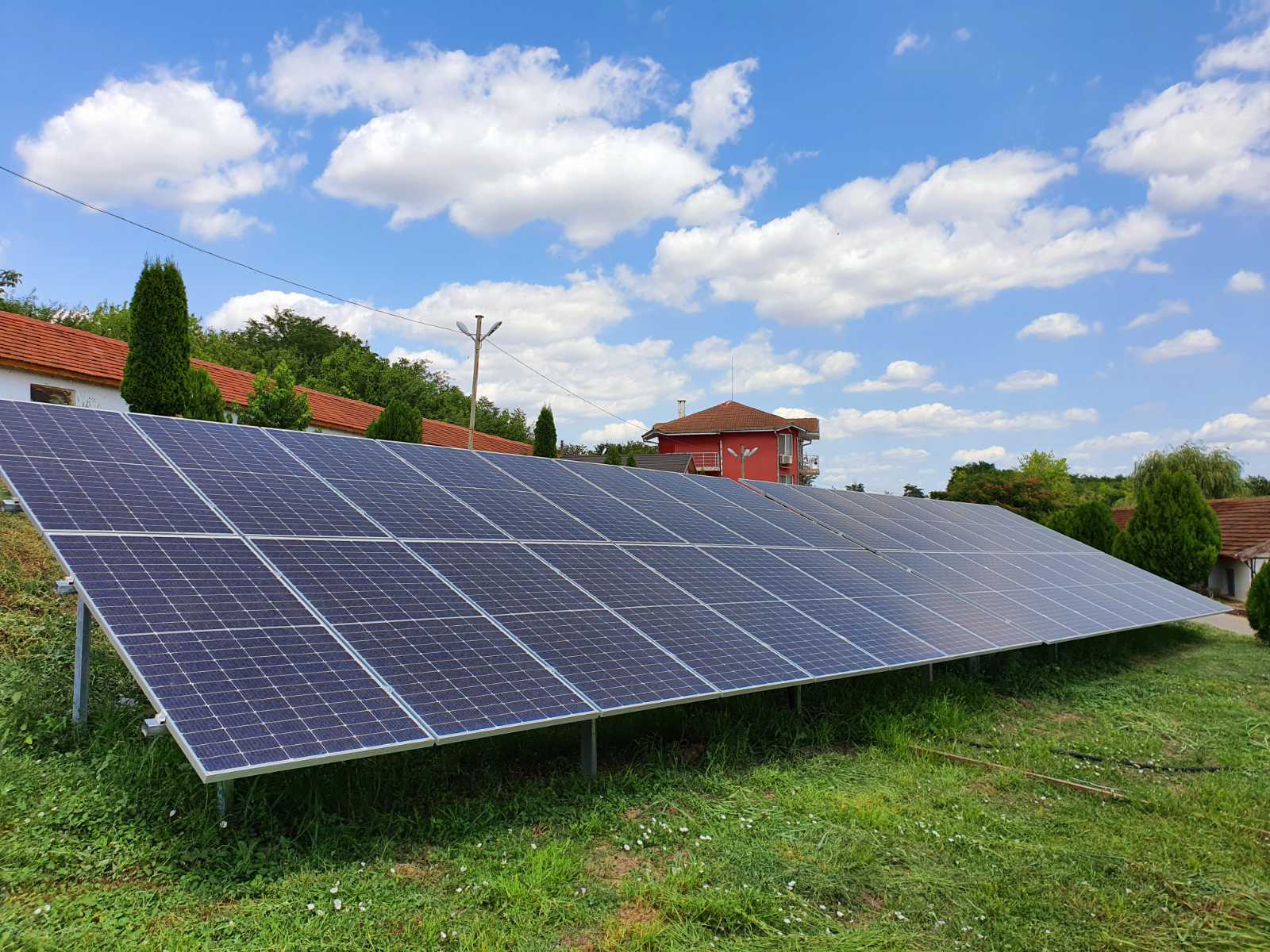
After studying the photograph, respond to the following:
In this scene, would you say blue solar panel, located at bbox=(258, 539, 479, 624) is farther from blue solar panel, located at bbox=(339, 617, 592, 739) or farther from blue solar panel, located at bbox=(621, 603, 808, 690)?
blue solar panel, located at bbox=(621, 603, 808, 690)

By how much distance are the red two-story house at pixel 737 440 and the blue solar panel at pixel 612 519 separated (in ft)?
170

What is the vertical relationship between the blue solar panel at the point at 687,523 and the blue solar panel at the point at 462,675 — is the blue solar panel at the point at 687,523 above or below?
above

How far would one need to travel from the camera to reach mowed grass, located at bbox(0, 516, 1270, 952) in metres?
4.52

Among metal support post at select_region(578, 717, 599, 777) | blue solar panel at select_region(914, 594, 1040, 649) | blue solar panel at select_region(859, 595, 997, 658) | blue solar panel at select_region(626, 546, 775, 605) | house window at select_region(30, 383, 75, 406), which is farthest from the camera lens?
house window at select_region(30, 383, 75, 406)

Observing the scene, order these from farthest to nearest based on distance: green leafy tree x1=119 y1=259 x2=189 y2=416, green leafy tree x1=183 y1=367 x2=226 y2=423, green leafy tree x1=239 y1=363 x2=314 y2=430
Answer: green leafy tree x1=239 y1=363 x2=314 y2=430 → green leafy tree x1=183 y1=367 x2=226 y2=423 → green leafy tree x1=119 y1=259 x2=189 y2=416

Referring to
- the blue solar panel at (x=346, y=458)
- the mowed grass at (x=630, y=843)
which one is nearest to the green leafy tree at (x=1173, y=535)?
the mowed grass at (x=630, y=843)

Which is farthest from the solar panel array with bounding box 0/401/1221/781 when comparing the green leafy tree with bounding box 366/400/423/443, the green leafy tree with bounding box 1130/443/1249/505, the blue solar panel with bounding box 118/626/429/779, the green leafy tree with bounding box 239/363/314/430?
the green leafy tree with bounding box 1130/443/1249/505

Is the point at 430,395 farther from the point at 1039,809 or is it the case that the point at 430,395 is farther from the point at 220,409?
the point at 1039,809

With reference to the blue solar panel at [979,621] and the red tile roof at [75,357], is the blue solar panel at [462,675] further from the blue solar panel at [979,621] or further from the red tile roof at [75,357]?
the red tile roof at [75,357]

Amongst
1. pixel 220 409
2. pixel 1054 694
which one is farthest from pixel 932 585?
pixel 220 409

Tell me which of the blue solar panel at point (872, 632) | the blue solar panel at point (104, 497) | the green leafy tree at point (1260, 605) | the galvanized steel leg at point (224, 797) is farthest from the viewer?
the green leafy tree at point (1260, 605)

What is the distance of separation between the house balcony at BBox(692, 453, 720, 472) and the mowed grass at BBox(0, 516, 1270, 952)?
56.2m

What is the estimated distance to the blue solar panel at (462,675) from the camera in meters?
5.37

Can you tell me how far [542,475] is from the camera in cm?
1155
